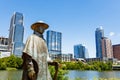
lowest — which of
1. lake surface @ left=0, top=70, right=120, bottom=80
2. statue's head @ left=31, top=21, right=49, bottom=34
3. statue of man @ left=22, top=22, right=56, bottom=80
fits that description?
lake surface @ left=0, top=70, right=120, bottom=80

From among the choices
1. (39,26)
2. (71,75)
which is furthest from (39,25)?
(71,75)

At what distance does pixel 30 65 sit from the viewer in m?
3.90

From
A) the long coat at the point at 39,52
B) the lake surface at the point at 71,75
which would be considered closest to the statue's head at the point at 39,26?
the long coat at the point at 39,52

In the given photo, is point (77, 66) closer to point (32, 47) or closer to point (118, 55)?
point (32, 47)

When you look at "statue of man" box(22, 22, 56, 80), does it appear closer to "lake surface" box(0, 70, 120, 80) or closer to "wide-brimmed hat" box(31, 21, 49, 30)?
"wide-brimmed hat" box(31, 21, 49, 30)

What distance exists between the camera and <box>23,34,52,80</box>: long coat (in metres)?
4.05

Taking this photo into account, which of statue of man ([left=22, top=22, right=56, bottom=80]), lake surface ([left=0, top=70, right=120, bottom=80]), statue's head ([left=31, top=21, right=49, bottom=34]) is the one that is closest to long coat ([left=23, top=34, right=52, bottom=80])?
statue of man ([left=22, top=22, right=56, bottom=80])

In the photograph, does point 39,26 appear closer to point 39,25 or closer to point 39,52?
point 39,25

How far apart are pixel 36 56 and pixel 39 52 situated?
16cm

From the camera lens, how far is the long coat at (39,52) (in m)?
4.05

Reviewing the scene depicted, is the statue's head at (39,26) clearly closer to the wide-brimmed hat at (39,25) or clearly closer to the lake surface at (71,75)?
the wide-brimmed hat at (39,25)

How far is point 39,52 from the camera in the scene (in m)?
4.24

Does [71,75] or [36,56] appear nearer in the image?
[36,56]

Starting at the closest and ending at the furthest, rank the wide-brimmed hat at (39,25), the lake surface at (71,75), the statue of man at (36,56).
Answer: the statue of man at (36,56), the wide-brimmed hat at (39,25), the lake surface at (71,75)
